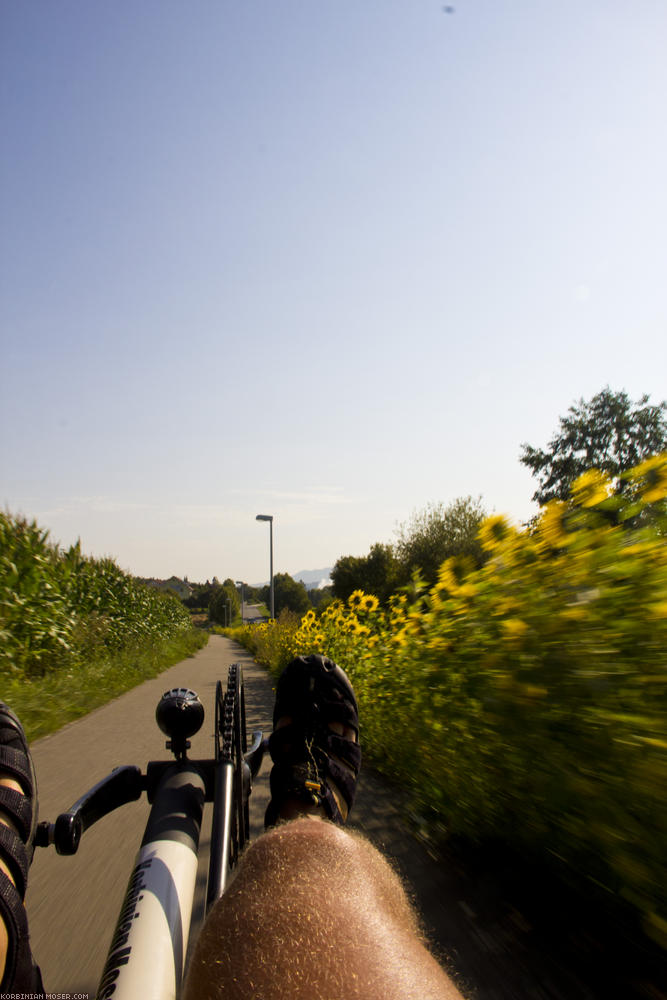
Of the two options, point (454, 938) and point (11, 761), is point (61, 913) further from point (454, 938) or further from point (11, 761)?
point (454, 938)

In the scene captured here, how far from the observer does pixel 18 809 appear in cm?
117

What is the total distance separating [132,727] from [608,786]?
17.2 feet

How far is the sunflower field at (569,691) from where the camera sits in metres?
1.28

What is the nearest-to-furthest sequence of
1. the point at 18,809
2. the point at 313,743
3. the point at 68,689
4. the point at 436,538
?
the point at 18,809 → the point at 313,743 → the point at 68,689 → the point at 436,538

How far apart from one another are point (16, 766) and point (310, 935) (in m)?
1.00

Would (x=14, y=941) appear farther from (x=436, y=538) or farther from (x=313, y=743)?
(x=436, y=538)

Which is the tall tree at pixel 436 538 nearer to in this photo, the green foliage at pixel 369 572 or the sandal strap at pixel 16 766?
the green foliage at pixel 369 572

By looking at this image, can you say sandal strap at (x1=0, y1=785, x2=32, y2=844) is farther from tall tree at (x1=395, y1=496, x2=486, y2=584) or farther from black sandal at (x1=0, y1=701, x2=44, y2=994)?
tall tree at (x1=395, y1=496, x2=486, y2=584)

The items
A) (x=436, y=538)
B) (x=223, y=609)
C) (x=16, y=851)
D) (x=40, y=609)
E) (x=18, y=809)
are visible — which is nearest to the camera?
(x=16, y=851)

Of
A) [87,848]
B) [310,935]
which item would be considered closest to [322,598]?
[87,848]

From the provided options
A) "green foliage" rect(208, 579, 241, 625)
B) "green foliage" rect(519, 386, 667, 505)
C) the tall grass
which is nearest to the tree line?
"green foliage" rect(519, 386, 667, 505)

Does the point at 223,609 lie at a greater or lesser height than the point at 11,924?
greater

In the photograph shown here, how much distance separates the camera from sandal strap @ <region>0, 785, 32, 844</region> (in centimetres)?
115

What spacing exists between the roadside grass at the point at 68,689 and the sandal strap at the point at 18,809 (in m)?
4.30
